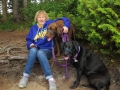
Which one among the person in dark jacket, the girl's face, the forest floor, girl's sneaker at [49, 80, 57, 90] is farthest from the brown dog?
girl's sneaker at [49, 80, 57, 90]

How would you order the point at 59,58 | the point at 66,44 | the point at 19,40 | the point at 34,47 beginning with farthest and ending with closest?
1. the point at 19,40
2. the point at 59,58
3. the point at 34,47
4. the point at 66,44

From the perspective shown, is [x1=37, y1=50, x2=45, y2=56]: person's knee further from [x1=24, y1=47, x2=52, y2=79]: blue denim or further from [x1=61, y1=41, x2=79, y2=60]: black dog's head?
[x1=61, y1=41, x2=79, y2=60]: black dog's head

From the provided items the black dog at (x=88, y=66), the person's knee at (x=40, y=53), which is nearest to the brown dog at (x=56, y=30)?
the person's knee at (x=40, y=53)

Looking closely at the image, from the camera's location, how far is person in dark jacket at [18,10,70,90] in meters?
5.27

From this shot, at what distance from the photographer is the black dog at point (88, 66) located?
5110 mm

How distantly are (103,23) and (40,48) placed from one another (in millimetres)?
1618

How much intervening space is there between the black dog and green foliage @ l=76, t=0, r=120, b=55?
438mm

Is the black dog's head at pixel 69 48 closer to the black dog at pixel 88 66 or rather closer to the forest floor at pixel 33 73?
the black dog at pixel 88 66

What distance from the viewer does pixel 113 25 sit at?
5.12 meters

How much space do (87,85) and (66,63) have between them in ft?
2.39

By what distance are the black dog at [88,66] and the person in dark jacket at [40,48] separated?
1.77ft

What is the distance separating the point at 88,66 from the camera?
5.34 metres

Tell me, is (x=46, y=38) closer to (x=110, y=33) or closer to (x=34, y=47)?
(x=34, y=47)

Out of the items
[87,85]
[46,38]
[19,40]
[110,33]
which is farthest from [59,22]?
[19,40]
